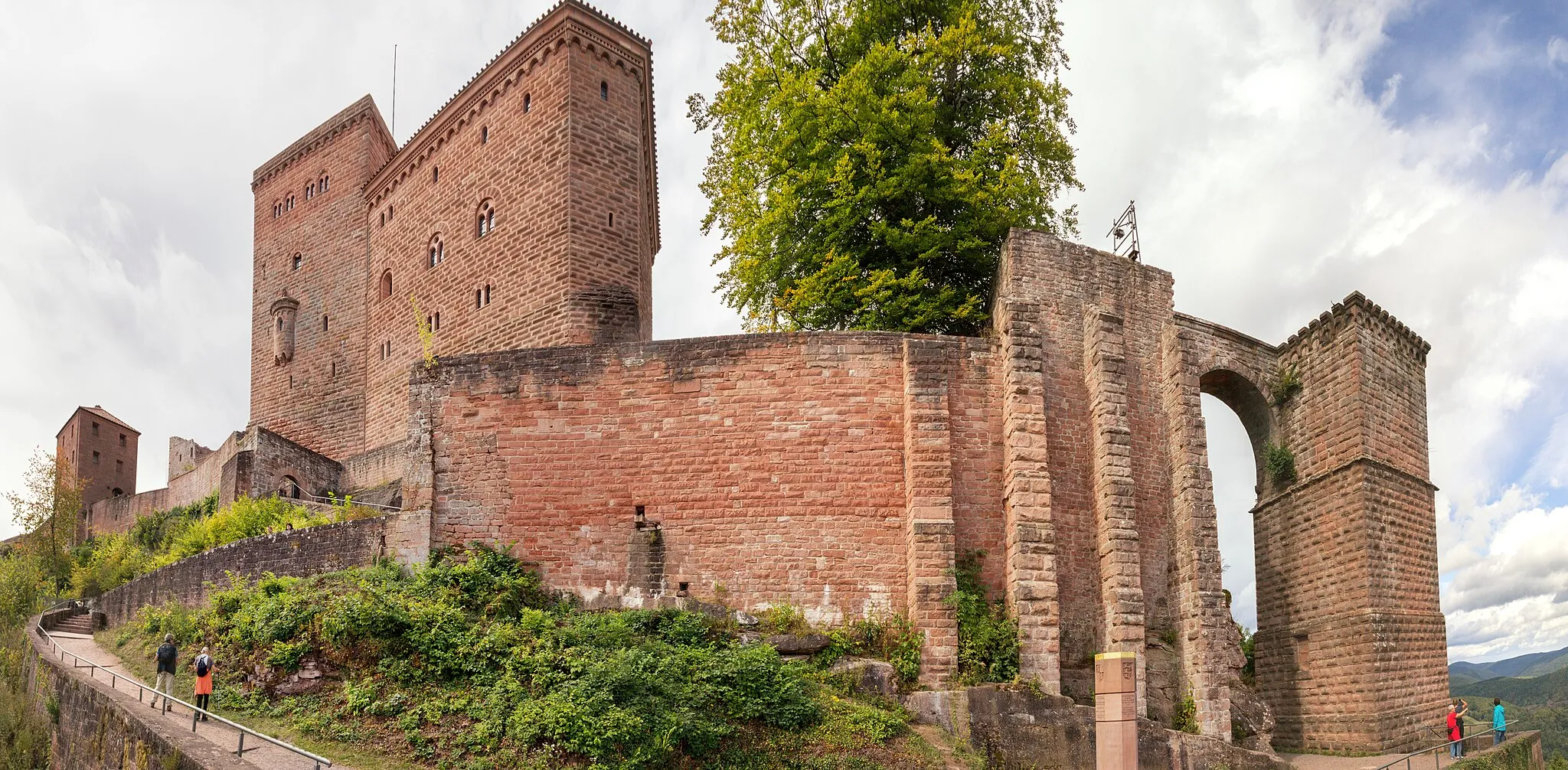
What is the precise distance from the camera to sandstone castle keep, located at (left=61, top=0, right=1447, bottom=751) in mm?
15836

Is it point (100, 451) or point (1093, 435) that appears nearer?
point (1093, 435)

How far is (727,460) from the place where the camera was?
16.2 m

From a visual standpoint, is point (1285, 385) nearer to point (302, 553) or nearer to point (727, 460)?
point (727, 460)

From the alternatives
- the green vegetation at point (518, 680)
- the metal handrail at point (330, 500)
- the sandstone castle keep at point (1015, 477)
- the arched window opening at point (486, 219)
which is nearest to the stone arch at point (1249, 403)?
the sandstone castle keep at point (1015, 477)

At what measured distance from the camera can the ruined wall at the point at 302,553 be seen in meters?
16.1

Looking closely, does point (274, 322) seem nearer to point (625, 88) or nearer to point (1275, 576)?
point (625, 88)

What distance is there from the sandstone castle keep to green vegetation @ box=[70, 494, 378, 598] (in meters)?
5.00

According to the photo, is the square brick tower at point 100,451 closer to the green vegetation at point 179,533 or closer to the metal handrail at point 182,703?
the green vegetation at point 179,533

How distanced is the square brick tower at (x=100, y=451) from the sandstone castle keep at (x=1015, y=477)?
3014 centimetres

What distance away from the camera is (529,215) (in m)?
23.0

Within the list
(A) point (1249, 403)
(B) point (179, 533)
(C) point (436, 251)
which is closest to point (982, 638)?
(A) point (1249, 403)

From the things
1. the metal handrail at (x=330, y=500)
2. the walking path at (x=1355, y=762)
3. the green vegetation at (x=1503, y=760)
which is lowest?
the green vegetation at (x=1503, y=760)

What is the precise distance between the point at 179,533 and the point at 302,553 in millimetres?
12367

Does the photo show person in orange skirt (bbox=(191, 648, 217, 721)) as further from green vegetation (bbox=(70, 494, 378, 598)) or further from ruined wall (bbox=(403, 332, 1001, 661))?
green vegetation (bbox=(70, 494, 378, 598))
